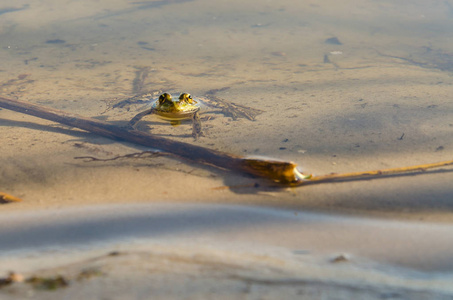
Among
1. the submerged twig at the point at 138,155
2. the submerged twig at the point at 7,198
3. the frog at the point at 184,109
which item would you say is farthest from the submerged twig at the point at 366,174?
the submerged twig at the point at 7,198

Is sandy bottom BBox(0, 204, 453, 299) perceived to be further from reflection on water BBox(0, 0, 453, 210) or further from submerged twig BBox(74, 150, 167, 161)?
submerged twig BBox(74, 150, 167, 161)

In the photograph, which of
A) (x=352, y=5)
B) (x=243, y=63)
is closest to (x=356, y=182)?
(x=243, y=63)

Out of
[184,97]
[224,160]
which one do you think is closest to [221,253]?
[224,160]

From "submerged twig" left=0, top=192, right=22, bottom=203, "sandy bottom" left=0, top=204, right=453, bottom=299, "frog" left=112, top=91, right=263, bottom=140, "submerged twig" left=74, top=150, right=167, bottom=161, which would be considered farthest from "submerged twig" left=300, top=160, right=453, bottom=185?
"submerged twig" left=0, top=192, right=22, bottom=203

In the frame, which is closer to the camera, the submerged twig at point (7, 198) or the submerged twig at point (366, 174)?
the submerged twig at point (7, 198)

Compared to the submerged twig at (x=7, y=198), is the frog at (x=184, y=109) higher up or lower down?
lower down

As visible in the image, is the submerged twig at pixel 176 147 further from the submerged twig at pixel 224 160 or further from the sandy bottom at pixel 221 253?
the sandy bottom at pixel 221 253
